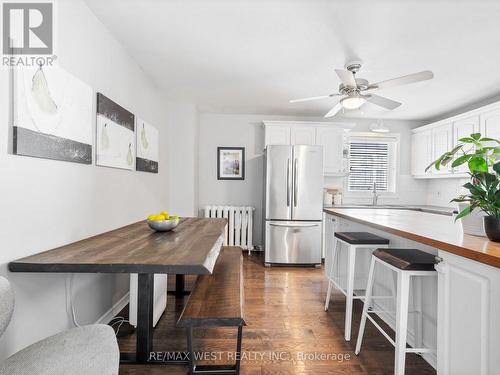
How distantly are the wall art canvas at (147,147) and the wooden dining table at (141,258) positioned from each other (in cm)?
122

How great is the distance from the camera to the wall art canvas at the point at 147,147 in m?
3.07

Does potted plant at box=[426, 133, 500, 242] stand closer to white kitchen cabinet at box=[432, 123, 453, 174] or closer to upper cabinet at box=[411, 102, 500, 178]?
upper cabinet at box=[411, 102, 500, 178]

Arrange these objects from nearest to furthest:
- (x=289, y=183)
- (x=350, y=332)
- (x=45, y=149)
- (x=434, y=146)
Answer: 1. (x=45, y=149)
2. (x=350, y=332)
3. (x=289, y=183)
4. (x=434, y=146)

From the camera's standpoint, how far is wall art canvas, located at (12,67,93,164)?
1412 mm

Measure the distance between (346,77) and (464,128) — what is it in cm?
269

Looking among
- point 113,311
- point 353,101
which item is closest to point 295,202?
point 353,101

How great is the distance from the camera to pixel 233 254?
2707mm

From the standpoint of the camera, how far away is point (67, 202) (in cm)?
181

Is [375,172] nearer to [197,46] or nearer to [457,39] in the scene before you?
[457,39]

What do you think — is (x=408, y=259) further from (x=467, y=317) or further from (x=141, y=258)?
(x=141, y=258)

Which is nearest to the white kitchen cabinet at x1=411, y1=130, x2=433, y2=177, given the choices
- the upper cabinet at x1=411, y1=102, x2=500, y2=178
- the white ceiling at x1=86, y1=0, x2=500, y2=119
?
the upper cabinet at x1=411, y1=102, x2=500, y2=178

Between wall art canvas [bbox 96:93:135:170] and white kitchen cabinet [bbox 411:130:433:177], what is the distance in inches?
181

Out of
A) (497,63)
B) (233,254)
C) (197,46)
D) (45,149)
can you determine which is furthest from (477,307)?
(497,63)

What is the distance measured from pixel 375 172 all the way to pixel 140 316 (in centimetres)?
477
